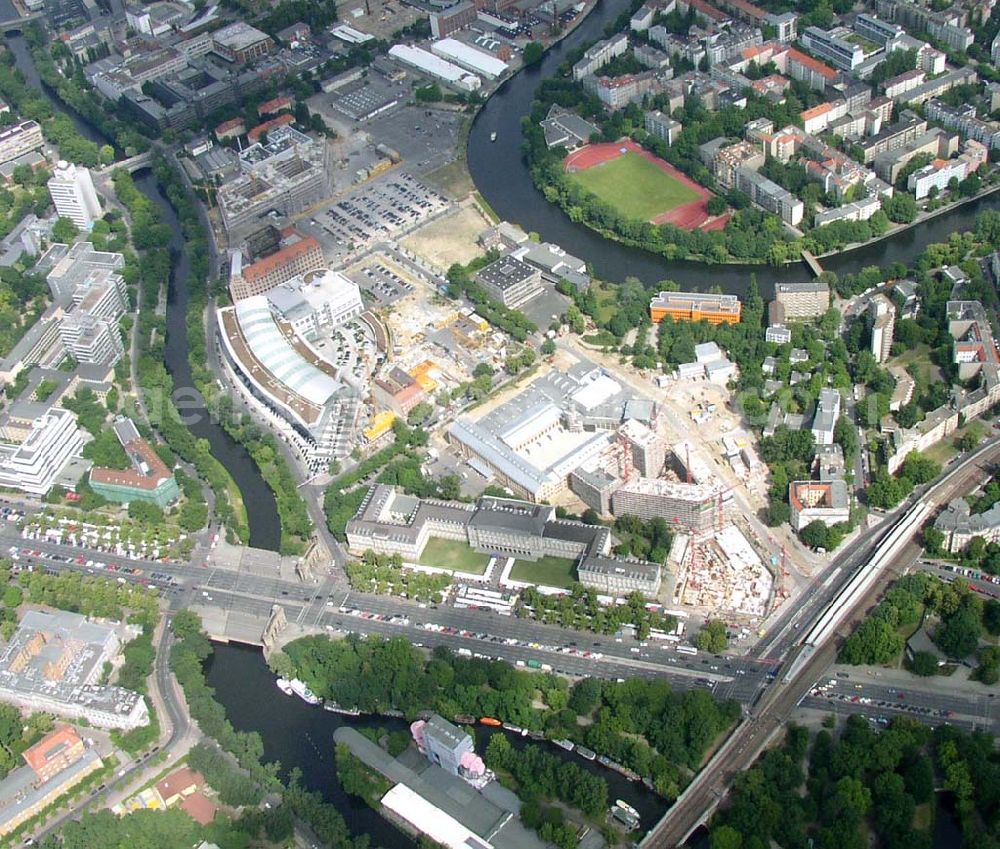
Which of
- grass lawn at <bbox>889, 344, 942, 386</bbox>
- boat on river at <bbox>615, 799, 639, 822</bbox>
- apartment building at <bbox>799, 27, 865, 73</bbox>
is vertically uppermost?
apartment building at <bbox>799, 27, 865, 73</bbox>

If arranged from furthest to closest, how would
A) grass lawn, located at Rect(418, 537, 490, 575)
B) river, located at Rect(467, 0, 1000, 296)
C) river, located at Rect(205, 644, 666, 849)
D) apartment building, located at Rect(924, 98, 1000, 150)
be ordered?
apartment building, located at Rect(924, 98, 1000, 150) < river, located at Rect(467, 0, 1000, 296) < grass lawn, located at Rect(418, 537, 490, 575) < river, located at Rect(205, 644, 666, 849)

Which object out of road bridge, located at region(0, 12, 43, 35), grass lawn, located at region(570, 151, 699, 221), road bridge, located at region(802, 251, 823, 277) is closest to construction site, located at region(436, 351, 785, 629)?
road bridge, located at region(802, 251, 823, 277)

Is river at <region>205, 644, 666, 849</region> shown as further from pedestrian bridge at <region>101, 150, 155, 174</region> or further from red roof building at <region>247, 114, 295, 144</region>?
pedestrian bridge at <region>101, 150, 155, 174</region>

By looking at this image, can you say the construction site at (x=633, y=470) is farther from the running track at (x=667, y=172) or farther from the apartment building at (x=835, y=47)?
the apartment building at (x=835, y=47)

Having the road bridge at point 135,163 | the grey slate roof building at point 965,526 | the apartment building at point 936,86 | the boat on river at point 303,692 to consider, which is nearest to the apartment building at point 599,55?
the apartment building at point 936,86

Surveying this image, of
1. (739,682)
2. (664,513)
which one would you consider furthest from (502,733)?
(664,513)

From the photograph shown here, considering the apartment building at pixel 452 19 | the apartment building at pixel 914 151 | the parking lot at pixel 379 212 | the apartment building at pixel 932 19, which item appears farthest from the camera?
the apartment building at pixel 452 19

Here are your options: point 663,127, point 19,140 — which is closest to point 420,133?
point 663,127
